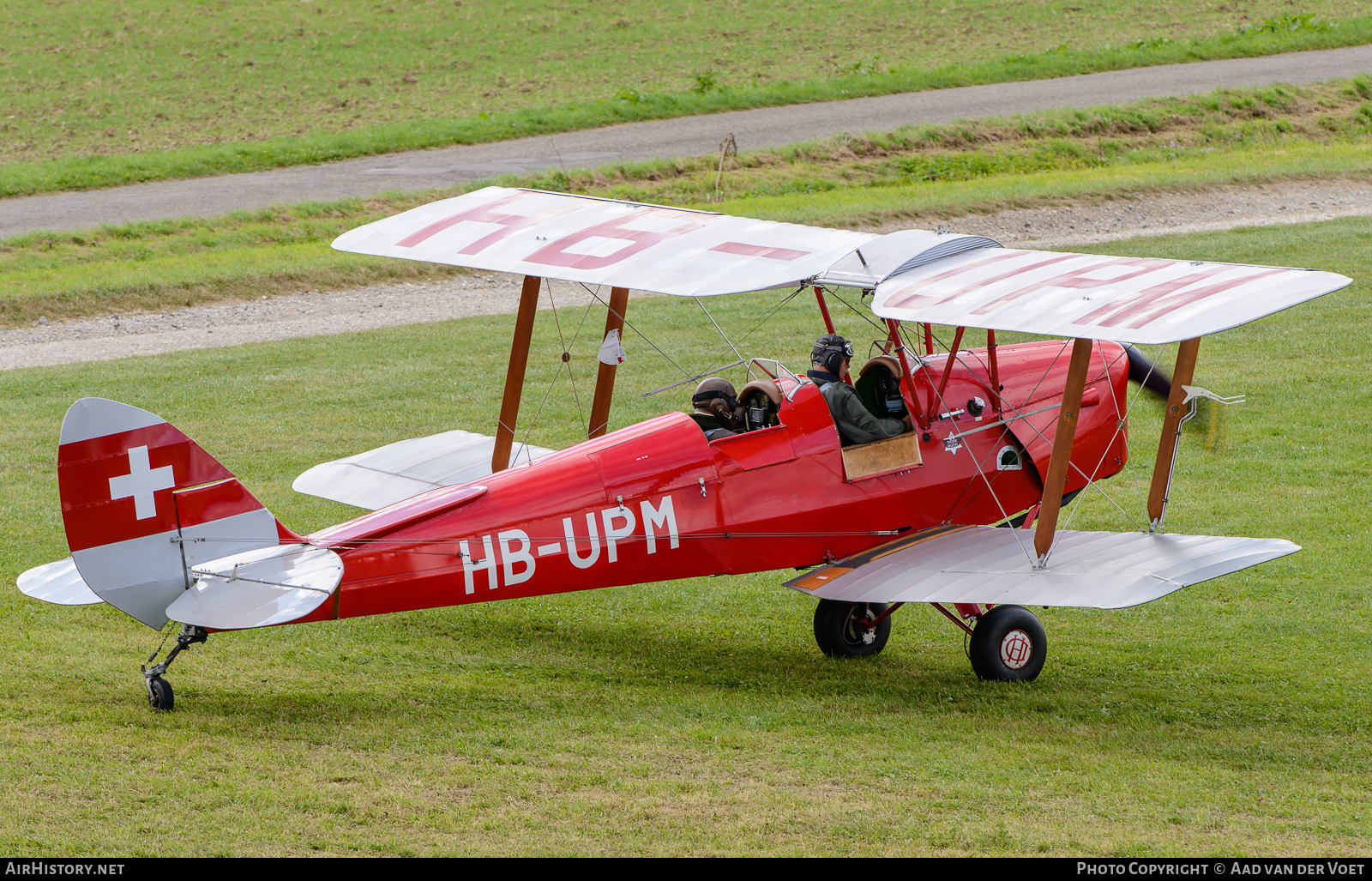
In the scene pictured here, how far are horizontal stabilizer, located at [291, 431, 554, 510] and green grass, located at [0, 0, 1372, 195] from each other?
1839 cm

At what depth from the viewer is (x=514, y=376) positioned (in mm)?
9938

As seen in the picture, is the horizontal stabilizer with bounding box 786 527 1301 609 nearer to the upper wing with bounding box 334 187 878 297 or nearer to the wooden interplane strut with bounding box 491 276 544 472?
the upper wing with bounding box 334 187 878 297

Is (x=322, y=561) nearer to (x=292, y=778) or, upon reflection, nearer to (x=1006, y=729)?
(x=292, y=778)

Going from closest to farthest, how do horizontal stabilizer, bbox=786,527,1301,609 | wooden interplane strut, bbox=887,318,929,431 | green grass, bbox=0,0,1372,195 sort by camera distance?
horizontal stabilizer, bbox=786,527,1301,609, wooden interplane strut, bbox=887,318,929,431, green grass, bbox=0,0,1372,195

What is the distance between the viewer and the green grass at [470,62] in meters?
29.5

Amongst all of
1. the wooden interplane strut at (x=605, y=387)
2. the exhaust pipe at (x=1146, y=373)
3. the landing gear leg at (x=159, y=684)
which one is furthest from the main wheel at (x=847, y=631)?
the landing gear leg at (x=159, y=684)

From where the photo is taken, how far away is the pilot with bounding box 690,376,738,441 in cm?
861

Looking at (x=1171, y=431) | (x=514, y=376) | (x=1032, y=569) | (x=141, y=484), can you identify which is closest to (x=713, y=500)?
(x=1032, y=569)

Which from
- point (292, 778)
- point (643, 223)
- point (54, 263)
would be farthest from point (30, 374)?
point (292, 778)

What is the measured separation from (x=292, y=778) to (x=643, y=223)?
4663mm

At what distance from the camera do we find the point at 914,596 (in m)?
7.70

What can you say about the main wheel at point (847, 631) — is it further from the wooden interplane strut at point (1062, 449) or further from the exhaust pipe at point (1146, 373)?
the exhaust pipe at point (1146, 373)

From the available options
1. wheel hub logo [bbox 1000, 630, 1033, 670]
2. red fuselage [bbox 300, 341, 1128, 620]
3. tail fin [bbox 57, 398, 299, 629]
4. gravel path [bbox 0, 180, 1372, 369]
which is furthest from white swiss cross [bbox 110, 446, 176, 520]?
gravel path [bbox 0, 180, 1372, 369]

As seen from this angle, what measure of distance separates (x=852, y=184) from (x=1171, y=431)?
17.9 metres
